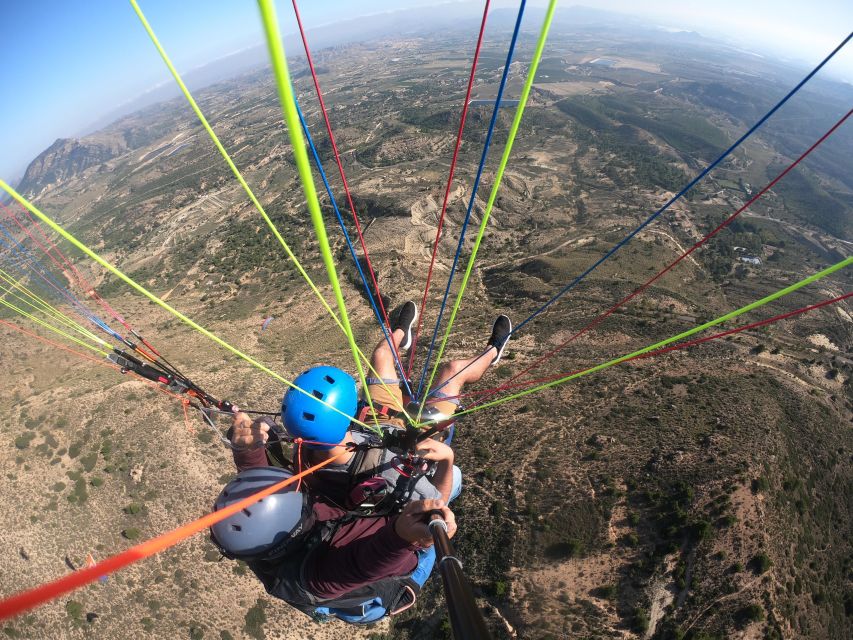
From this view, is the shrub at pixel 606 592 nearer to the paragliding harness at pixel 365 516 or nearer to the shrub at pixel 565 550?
the shrub at pixel 565 550

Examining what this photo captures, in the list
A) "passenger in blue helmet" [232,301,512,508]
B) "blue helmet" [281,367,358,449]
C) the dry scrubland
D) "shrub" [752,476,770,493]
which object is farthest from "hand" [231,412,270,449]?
"shrub" [752,476,770,493]

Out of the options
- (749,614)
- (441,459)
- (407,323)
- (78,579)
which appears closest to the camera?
(78,579)

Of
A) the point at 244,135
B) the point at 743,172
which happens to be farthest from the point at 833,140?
the point at 244,135

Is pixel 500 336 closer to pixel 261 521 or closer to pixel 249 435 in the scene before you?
pixel 249 435

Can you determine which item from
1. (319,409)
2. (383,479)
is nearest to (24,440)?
(319,409)

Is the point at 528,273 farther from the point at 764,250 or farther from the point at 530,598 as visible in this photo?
the point at 764,250

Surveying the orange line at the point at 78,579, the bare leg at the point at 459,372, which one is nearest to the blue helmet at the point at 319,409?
the orange line at the point at 78,579

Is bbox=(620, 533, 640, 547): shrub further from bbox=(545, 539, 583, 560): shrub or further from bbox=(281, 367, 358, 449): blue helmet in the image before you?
bbox=(281, 367, 358, 449): blue helmet
